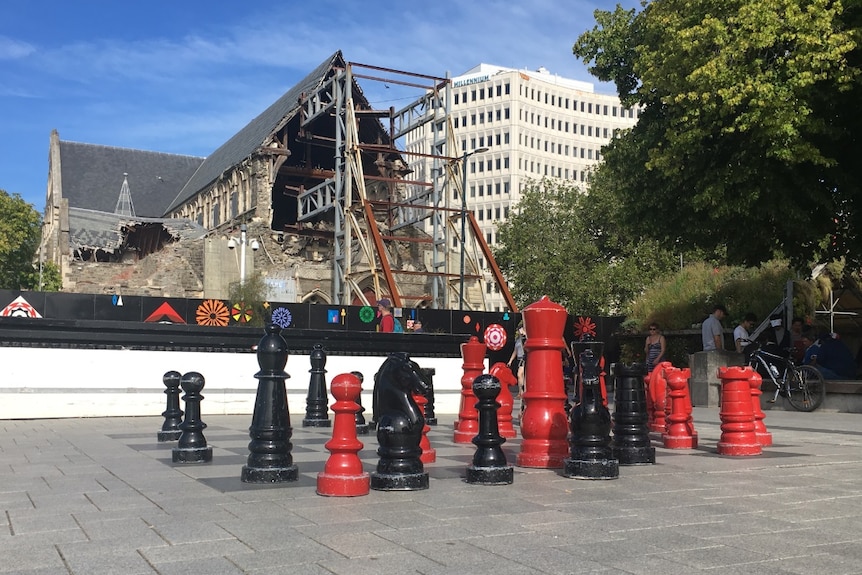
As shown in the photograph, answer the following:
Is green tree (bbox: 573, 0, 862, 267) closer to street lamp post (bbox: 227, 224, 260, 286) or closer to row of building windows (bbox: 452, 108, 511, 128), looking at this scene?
street lamp post (bbox: 227, 224, 260, 286)

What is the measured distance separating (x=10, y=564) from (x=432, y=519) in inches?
85.1

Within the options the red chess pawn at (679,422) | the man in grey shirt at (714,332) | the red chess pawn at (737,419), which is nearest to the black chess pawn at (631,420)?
the red chess pawn at (737,419)

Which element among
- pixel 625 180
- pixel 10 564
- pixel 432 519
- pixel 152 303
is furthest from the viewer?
pixel 152 303

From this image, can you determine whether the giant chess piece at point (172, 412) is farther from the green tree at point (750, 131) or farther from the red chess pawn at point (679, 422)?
the green tree at point (750, 131)

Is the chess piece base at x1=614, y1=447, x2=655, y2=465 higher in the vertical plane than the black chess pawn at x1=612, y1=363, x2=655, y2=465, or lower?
lower

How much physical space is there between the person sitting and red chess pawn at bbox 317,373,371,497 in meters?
13.1

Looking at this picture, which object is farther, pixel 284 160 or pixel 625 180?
pixel 284 160

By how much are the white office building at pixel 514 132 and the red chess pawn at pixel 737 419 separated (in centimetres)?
10235

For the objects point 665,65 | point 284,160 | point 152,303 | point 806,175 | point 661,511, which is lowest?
point 661,511

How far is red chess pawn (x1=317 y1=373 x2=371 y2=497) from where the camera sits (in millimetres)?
5734

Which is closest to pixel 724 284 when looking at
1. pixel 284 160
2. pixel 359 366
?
pixel 359 366

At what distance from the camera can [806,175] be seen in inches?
695

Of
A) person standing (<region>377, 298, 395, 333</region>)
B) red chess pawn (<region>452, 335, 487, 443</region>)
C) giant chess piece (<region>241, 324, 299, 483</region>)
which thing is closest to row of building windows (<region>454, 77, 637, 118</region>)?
person standing (<region>377, 298, 395, 333</region>)

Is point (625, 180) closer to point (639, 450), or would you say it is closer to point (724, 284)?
point (724, 284)
